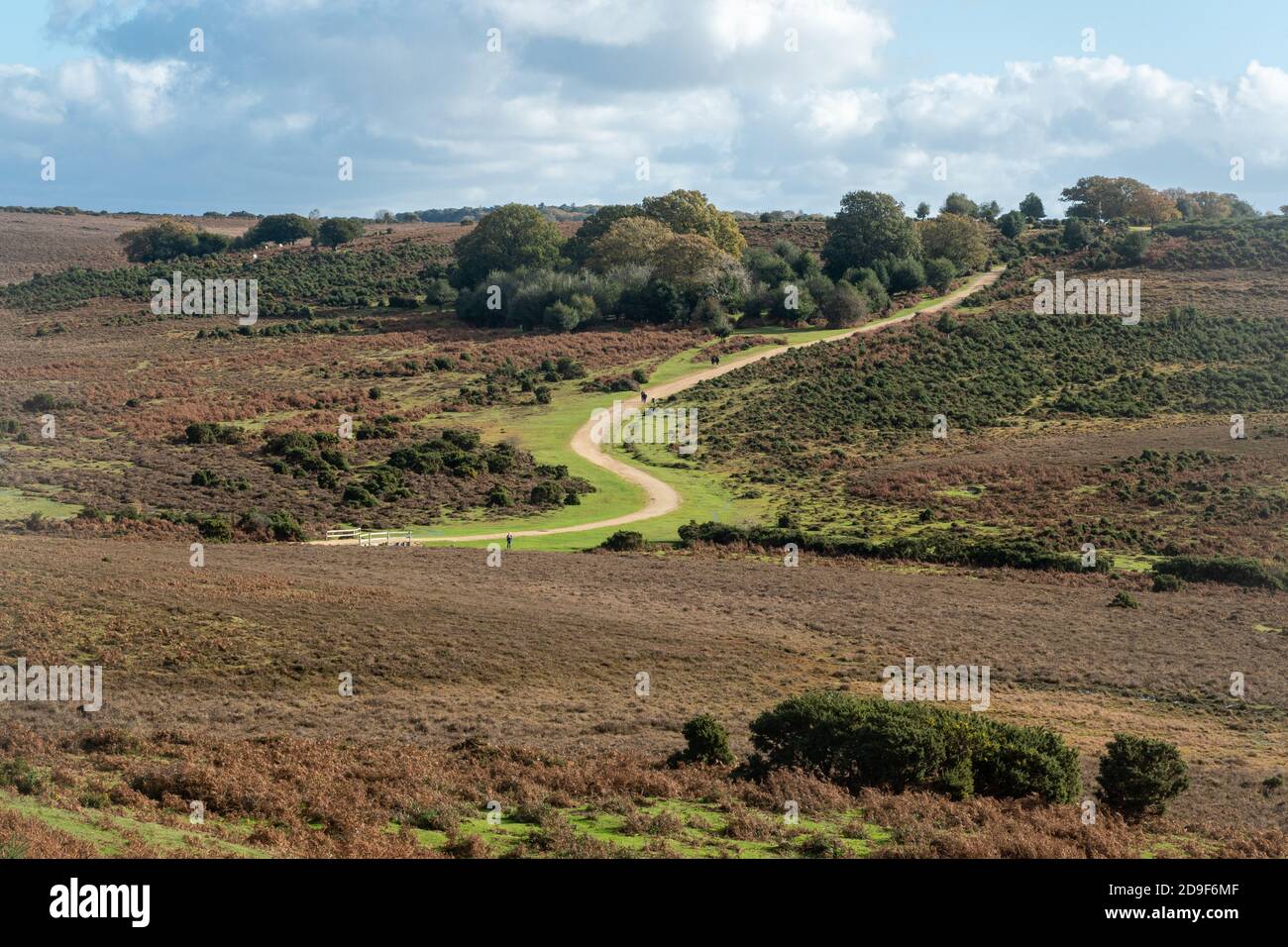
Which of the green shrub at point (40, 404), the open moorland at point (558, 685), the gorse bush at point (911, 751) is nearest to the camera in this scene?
the open moorland at point (558, 685)

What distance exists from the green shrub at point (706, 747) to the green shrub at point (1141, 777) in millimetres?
5643

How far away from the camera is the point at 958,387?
7438cm

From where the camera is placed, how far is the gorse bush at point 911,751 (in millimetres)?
17531

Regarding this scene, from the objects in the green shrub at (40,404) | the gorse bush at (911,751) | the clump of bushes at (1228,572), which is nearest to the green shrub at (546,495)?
the clump of bushes at (1228,572)

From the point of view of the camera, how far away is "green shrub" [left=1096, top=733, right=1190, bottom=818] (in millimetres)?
17281

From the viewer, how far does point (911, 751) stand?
57.6 feet

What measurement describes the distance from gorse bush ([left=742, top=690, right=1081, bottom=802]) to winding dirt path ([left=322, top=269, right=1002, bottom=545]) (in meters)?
27.9

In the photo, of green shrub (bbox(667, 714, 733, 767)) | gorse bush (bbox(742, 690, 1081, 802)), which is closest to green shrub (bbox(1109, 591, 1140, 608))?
gorse bush (bbox(742, 690, 1081, 802))

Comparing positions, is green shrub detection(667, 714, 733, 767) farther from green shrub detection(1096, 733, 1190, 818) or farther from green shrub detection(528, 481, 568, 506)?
green shrub detection(528, 481, 568, 506)

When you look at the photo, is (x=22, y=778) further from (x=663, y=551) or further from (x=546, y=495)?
(x=546, y=495)

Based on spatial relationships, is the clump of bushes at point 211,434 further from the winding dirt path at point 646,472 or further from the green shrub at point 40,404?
the winding dirt path at point 646,472

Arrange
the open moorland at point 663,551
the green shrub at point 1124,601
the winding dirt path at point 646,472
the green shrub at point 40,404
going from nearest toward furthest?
the open moorland at point 663,551 → the green shrub at point 1124,601 → the winding dirt path at point 646,472 → the green shrub at point 40,404

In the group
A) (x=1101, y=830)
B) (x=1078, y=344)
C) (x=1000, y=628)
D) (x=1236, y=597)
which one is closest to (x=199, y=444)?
(x=1000, y=628)

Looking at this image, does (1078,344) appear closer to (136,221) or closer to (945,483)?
(945,483)
